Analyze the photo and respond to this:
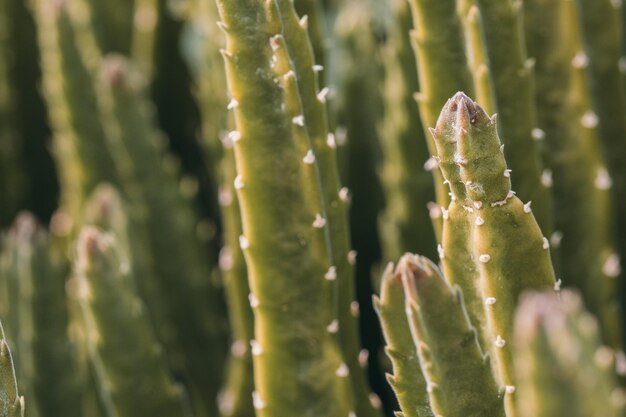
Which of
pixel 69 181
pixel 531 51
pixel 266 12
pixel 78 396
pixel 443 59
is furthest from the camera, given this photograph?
pixel 69 181

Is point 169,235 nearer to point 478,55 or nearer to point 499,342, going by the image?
point 478,55

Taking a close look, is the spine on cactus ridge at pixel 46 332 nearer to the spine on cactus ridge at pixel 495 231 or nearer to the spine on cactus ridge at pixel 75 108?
the spine on cactus ridge at pixel 75 108

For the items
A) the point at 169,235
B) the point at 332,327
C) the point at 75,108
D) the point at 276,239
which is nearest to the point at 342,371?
the point at 332,327

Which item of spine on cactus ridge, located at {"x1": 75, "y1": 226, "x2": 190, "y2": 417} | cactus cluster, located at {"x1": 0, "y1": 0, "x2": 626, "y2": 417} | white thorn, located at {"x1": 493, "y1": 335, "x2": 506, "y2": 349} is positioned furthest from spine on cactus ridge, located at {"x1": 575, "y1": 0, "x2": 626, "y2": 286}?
spine on cactus ridge, located at {"x1": 75, "y1": 226, "x2": 190, "y2": 417}

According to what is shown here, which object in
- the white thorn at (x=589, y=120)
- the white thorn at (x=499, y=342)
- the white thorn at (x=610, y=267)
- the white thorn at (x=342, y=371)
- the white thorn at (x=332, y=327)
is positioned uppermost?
the white thorn at (x=589, y=120)

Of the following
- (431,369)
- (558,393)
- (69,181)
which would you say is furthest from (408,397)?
(69,181)

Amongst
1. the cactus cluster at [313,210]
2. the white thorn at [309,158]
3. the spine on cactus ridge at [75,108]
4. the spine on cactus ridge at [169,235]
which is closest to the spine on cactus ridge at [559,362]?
the cactus cluster at [313,210]

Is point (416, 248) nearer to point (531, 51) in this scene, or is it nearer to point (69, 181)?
point (531, 51)

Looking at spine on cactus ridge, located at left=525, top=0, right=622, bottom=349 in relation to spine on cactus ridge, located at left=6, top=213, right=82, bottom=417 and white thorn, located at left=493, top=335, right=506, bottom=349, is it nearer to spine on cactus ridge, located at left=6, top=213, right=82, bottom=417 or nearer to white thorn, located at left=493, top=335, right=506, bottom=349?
white thorn, located at left=493, top=335, right=506, bottom=349
